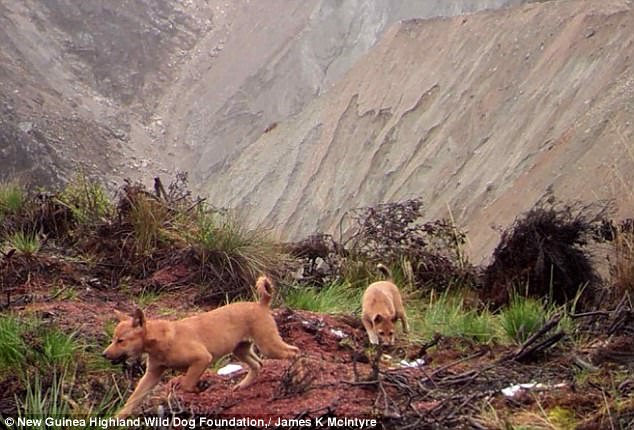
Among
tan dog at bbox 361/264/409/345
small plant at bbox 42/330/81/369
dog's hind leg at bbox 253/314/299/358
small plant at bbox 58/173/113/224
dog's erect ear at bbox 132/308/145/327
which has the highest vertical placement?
tan dog at bbox 361/264/409/345

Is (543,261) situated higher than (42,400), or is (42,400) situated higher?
(543,261)

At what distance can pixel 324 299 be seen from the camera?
10.6 m

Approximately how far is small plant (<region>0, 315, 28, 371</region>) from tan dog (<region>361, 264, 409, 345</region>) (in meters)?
2.47

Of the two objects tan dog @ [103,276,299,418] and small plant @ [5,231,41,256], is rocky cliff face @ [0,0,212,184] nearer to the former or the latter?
small plant @ [5,231,41,256]

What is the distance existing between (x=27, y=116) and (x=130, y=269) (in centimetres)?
2538

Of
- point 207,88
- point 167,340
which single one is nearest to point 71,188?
point 167,340

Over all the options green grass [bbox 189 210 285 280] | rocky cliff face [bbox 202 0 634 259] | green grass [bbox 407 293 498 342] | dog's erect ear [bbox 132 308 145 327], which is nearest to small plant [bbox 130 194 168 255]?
green grass [bbox 189 210 285 280]

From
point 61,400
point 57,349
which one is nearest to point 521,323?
point 57,349

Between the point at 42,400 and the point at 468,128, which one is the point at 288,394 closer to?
the point at 42,400

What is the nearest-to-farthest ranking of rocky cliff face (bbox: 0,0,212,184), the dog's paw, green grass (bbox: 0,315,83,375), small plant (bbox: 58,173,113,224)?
the dog's paw, green grass (bbox: 0,315,83,375), small plant (bbox: 58,173,113,224), rocky cliff face (bbox: 0,0,212,184)

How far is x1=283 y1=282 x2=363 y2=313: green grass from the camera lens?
33.9 ft

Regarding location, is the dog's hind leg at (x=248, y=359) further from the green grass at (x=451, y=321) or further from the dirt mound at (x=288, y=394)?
the green grass at (x=451, y=321)

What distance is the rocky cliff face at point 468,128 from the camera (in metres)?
21.1

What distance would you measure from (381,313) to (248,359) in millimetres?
1995
